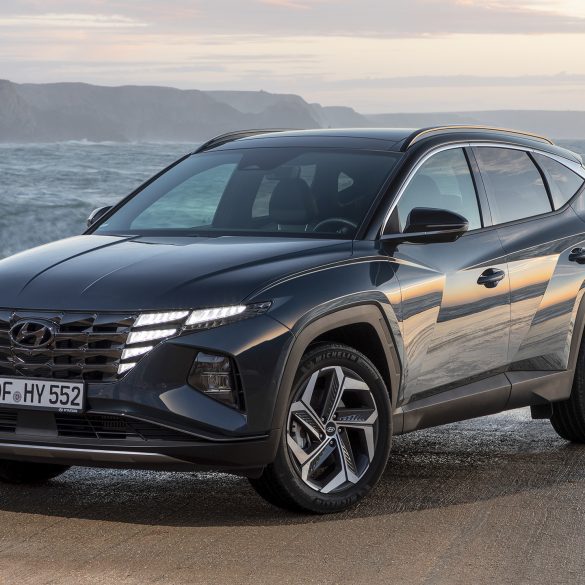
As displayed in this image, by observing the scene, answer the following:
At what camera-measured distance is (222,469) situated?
517cm

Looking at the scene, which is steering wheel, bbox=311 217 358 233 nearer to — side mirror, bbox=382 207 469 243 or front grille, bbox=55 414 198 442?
side mirror, bbox=382 207 469 243

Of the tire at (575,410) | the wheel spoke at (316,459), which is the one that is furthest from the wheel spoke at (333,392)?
the tire at (575,410)

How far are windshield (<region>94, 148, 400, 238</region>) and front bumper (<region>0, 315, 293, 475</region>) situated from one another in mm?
1128

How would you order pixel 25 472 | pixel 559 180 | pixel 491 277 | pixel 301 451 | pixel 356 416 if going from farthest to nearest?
pixel 559 180
pixel 491 277
pixel 25 472
pixel 356 416
pixel 301 451

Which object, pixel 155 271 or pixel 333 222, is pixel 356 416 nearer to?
pixel 333 222

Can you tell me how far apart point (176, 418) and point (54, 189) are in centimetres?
5308

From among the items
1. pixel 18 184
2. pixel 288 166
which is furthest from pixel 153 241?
pixel 18 184

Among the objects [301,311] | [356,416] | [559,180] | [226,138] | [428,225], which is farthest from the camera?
[559,180]

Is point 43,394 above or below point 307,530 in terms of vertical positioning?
above

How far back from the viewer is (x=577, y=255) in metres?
7.16

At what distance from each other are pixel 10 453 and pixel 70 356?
0.52 metres

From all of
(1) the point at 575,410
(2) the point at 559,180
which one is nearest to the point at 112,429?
(1) the point at 575,410

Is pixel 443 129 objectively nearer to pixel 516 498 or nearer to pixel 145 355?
pixel 516 498

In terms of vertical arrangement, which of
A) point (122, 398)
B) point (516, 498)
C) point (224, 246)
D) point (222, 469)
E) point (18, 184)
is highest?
point (224, 246)
